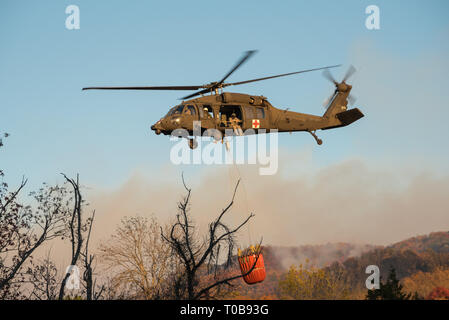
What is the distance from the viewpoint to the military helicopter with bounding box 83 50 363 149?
20.0 metres

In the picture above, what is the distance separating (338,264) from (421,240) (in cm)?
1860

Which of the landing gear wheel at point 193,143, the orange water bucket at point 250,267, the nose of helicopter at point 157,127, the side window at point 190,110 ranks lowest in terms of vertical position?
the orange water bucket at point 250,267

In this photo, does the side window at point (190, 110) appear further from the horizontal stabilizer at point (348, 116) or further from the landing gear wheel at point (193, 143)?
the horizontal stabilizer at point (348, 116)

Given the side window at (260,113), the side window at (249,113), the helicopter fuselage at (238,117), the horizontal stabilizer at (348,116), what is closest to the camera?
the helicopter fuselage at (238,117)

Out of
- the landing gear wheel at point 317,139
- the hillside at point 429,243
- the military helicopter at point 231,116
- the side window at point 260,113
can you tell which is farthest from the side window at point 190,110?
the hillside at point 429,243

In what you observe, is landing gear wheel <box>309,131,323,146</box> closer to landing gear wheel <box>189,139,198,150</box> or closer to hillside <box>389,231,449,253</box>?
landing gear wheel <box>189,139,198,150</box>

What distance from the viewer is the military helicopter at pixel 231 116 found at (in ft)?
65.5

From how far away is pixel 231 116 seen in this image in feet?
70.9

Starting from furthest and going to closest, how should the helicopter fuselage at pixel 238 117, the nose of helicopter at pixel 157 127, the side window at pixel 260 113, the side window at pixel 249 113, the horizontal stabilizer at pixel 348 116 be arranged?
the horizontal stabilizer at pixel 348 116 → the side window at pixel 260 113 → the side window at pixel 249 113 → the helicopter fuselage at pixel 238 117 → the nose of helicopter at pixel 157 127

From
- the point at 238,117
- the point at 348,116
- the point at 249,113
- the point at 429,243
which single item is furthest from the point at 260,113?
the point at 429,243

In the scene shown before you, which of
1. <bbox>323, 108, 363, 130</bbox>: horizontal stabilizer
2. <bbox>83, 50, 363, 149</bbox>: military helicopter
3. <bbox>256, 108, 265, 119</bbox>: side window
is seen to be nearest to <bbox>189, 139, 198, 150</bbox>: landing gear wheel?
<bbox>83, 50, 363, 149</bbox>: military helicopter
